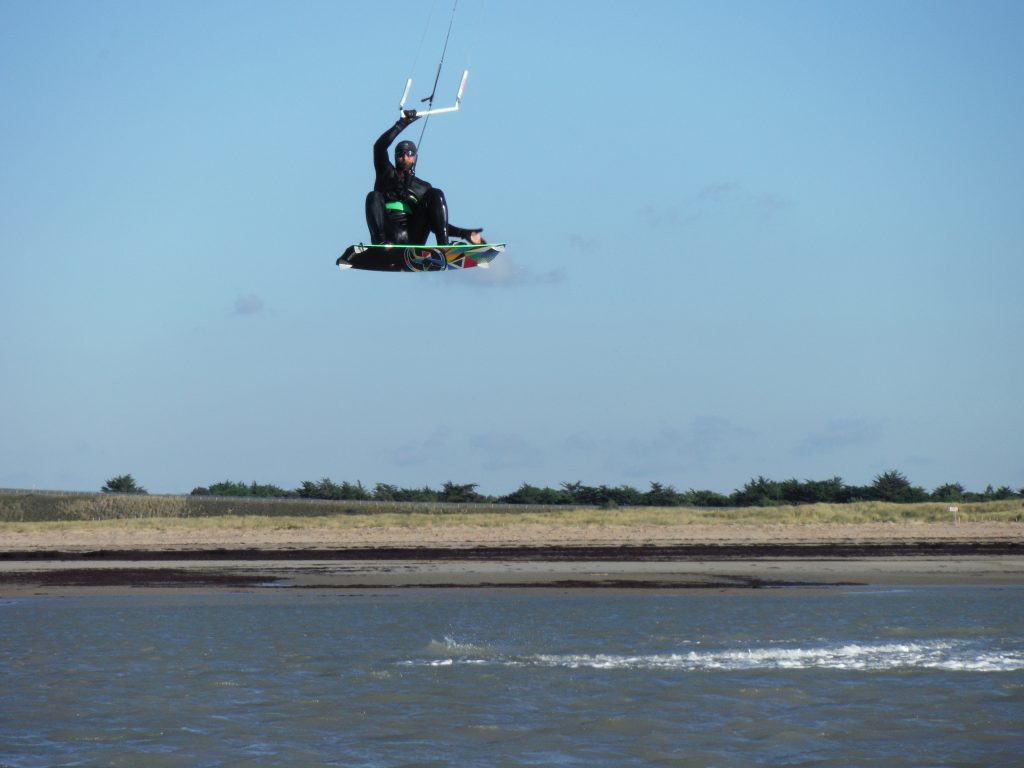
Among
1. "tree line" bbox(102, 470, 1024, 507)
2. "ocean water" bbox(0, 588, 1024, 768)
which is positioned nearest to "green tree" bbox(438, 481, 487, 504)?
"tree line" bbox(102, 470, 1024, 507)

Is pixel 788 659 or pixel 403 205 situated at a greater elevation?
pixel 403 205

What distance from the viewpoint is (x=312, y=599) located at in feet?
97.2

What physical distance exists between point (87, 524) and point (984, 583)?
36555mm

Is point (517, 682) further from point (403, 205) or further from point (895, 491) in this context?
point (895, 491)

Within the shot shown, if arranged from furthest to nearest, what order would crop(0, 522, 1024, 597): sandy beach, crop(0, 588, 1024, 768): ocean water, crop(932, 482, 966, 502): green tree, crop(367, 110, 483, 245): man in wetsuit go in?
crop(932, 482, 966, 502): green tree < crop(0, 522, 1024, 597): sandy beach < crop(367, 110, 483, 245): man in wetsuit < crop(0, 588, 1024, 768): ocean water

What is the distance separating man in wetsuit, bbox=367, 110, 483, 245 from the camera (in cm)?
1959

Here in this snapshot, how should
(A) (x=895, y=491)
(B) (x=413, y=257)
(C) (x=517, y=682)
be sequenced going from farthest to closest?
(A) (x=895, y=491), (B) (x=413, y=257), (C) (x=517, y=682)

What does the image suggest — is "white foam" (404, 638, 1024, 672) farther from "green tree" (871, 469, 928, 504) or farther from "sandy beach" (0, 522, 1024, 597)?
"green tree" (871, 469, 928, 504)

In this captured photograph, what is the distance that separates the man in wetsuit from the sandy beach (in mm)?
14014

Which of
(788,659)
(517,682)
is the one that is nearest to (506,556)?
(788,659)

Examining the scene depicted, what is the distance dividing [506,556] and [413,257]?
21.3 meters

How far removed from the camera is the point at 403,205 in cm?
2000

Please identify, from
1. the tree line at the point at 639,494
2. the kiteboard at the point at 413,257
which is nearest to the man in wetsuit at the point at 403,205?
the kiteboard at the point at 413,257

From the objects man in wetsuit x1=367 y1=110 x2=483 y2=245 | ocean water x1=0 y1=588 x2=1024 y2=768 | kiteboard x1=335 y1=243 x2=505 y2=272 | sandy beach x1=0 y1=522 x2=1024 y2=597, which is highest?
man in wetsuit x1=367 y1=110 x2=483 y2=245
